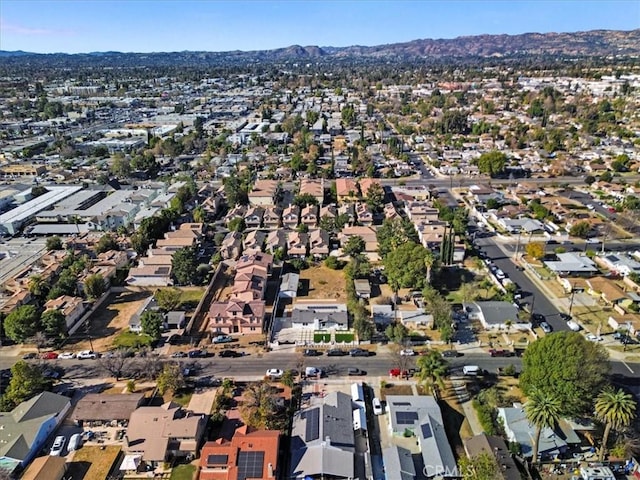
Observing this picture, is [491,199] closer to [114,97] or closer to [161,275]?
[161,275]

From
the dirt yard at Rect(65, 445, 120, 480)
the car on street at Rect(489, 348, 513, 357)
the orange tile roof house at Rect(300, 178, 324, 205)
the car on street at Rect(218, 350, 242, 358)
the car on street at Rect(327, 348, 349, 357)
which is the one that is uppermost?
the orange tile roof house at Rect(300, 178, 324, 205)

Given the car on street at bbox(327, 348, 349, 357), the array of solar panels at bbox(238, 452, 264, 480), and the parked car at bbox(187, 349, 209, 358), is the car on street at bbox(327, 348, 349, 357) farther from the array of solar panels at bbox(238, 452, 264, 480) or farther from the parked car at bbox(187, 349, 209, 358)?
the array of solar panels at bbox(238, 452, 264, 480)

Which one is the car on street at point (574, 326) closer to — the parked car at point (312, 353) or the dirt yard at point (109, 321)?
the parked car at point (312, 353)

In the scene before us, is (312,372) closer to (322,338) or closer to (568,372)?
(322,338)

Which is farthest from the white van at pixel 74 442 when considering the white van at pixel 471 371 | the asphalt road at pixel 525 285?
the asphalt road at pixel 525 285

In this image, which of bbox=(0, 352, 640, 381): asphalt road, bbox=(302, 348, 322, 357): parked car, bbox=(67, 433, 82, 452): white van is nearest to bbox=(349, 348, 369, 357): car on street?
bbox=(0, 352, 640, 381): asphalt road

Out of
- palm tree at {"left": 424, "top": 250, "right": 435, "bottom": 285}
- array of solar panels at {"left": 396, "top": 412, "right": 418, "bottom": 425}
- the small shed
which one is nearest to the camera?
array of solar panels at {"left": 396, "top": 412, "right": 418, "bottom": 425}

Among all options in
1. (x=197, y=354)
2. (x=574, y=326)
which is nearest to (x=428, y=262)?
(x=574, y=326)
